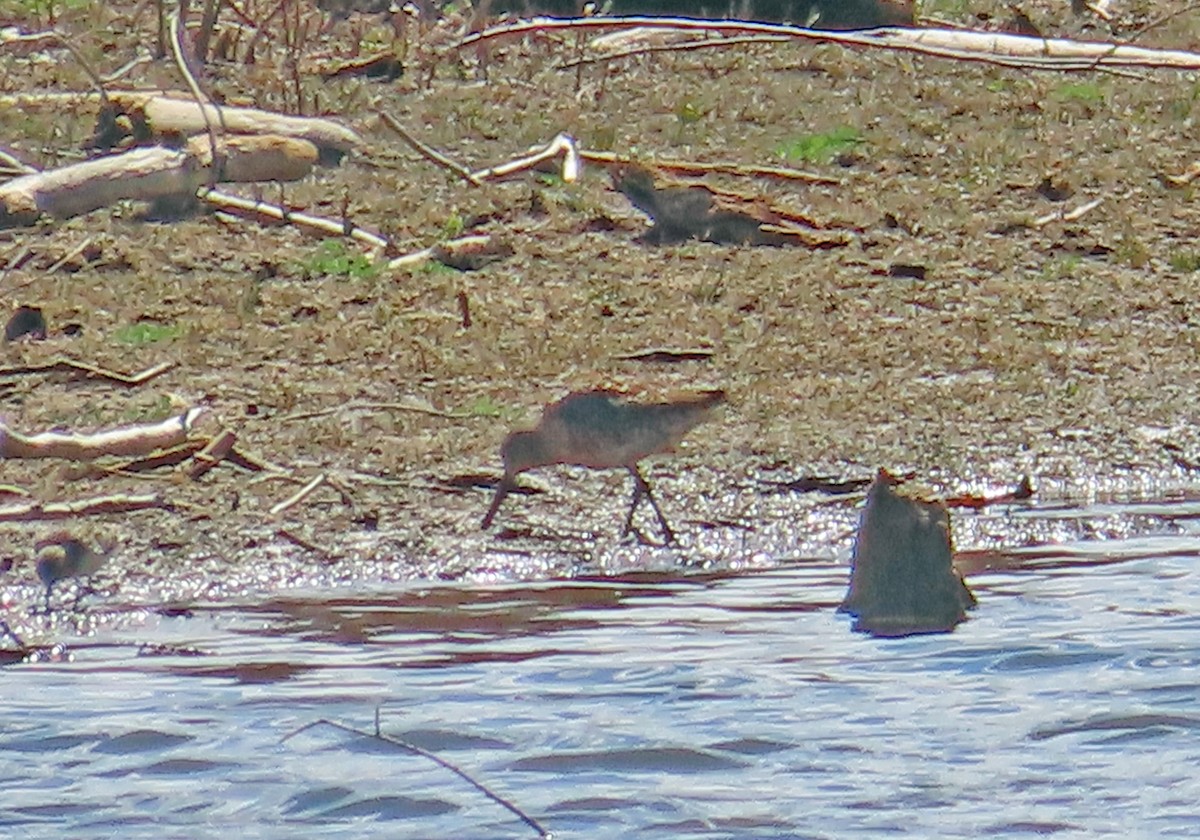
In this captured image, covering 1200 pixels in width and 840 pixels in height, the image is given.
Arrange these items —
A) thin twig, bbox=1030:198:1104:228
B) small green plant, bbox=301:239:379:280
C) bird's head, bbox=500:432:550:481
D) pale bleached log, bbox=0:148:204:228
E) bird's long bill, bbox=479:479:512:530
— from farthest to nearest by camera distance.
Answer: thin twig, bbox=1030:198:1104:228 → small green plant, bbox=301:239:379:280 → pale bleached log, bbox=0:148:204:228 → bird's long bill, bbox=479:479:512:530 → bird's head, bbox=500:432:550:481

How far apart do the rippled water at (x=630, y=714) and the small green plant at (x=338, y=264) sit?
8.89 ft

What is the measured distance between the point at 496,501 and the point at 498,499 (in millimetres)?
10

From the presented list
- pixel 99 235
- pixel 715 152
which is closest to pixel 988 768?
pixel 99 235

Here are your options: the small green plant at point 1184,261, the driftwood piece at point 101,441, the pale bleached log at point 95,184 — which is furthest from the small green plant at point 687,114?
the driftwood piece at point 101,441

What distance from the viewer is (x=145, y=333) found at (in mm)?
8477

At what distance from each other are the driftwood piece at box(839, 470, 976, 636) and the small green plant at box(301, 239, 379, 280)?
3.28m

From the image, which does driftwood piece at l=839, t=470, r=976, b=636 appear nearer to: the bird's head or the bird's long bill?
the bird's head

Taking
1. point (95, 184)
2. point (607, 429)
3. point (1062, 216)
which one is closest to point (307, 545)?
point (607, 429)

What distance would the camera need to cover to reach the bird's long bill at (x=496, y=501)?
6.96 metres

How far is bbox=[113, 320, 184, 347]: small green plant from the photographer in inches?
332

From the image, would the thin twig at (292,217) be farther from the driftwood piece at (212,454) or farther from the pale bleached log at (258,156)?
the driftwood piece at (212,454)

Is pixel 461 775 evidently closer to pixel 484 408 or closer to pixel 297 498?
pixel 297 498

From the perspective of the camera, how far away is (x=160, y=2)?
11047 millimetres

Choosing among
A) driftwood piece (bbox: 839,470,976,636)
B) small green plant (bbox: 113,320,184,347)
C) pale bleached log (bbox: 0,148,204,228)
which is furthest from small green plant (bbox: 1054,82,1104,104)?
driftwood piece (bbox: 839,470,976,636)
